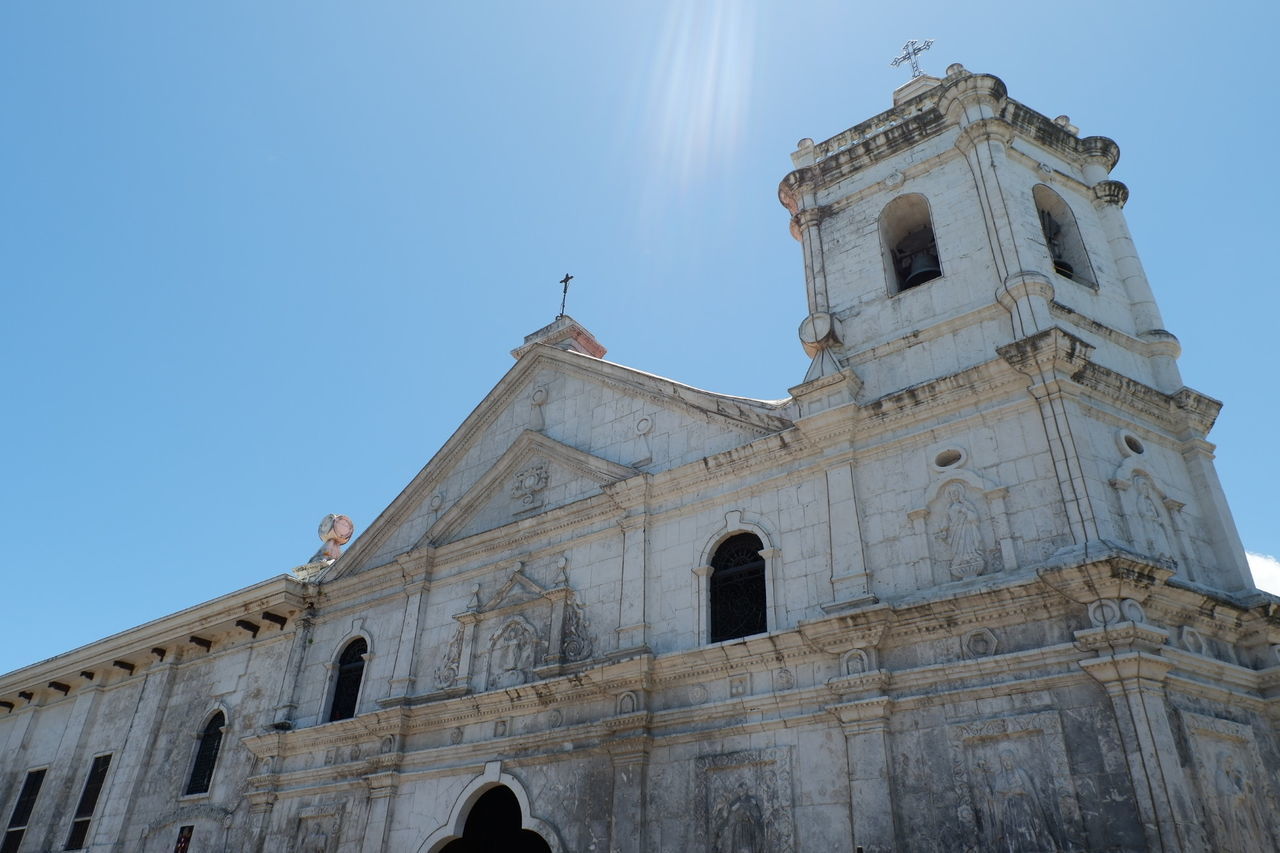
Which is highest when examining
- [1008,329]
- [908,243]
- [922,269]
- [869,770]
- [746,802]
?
[908,243]

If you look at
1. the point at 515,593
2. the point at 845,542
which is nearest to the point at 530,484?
the point at 515,593

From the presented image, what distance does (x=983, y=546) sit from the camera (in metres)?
11.9

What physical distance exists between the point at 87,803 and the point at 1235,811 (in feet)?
74.0

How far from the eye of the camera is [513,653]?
52.2ft

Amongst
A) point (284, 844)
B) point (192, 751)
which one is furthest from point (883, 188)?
point (192, 751)

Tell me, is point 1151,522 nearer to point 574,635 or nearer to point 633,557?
point 633,557

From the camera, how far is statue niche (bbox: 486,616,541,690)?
15.6 metres

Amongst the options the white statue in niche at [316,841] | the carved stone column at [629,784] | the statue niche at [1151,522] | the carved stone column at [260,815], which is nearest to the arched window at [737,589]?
the carved stone column at [629,784]

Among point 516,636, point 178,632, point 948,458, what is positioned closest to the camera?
point 948,458

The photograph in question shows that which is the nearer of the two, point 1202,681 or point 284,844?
point 1202,681

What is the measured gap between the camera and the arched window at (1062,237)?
48.7 ft

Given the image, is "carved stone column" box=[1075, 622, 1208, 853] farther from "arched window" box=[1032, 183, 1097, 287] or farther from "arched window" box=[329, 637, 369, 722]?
"arched window" box=[329, 637, 369, 722]

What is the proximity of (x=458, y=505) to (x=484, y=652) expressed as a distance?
132 inches

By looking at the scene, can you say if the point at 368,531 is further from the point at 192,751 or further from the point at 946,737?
the point at 946,737
